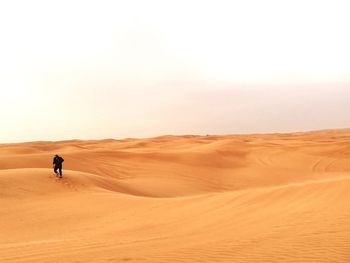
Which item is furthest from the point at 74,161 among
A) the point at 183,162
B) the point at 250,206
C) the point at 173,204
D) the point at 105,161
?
the point at 250,206

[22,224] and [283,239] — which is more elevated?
[283,239]

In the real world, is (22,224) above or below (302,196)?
below

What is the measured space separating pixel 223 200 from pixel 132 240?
167 inches

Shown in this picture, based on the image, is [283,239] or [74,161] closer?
[283,239]

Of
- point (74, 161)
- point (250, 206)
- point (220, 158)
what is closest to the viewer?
point (250, 206)

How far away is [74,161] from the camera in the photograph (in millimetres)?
27000

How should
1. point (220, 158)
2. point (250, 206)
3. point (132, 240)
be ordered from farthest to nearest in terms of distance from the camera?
point (220, 158)
point (250, 206)
point (132, 240)

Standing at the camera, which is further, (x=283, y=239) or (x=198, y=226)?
(x=198, y=226)

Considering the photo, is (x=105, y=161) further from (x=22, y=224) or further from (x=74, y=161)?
(x=22, y=224)

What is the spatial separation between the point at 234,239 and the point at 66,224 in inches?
207

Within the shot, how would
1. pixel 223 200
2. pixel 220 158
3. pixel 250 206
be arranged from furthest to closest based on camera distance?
pixel 220 158
pixel 223 200
pixel 250 206

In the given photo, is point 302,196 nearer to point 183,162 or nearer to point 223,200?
point 223,200

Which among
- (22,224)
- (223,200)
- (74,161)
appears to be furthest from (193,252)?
(74,161)

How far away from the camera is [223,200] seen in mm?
11383
